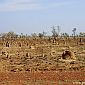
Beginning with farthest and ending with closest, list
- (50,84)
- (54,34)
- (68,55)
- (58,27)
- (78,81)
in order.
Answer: (58,27) → (54,34) → (68,55) → (78,81) → (50,84)

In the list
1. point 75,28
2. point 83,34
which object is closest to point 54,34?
point 83,34

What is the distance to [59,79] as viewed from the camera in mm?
17000

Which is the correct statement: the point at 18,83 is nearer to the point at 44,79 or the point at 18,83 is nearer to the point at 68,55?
the point at 44,79

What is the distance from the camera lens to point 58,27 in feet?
362

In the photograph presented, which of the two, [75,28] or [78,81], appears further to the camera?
[75,28]

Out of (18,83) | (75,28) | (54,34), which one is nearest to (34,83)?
(18,83)

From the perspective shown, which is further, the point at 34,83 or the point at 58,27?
the point at 58,27

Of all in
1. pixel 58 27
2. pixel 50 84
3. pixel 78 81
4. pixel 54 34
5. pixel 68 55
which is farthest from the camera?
pixel 58 27

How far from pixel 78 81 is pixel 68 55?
51.3 feet

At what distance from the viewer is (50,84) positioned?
1517 centimetres

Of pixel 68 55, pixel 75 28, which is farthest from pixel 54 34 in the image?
pixel 68 55

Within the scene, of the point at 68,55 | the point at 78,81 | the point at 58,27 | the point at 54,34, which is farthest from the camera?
the point at 58,27

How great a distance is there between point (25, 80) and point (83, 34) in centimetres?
8471

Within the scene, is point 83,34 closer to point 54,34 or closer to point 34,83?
point 54,34
